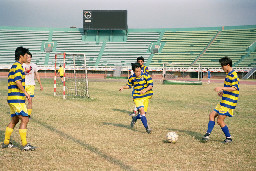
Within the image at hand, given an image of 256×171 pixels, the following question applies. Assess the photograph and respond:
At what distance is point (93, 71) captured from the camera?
56375 millimetres

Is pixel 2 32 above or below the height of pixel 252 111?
above

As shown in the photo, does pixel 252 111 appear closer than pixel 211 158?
No

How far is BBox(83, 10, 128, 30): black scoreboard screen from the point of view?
6200 cm

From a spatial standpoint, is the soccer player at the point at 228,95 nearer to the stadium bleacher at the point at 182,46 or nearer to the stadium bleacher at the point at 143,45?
the stadium bleacher at the point at 143,45

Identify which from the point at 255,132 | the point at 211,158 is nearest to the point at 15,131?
the point at 211,158

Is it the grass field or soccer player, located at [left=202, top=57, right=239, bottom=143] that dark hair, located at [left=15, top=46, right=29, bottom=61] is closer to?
the grass field

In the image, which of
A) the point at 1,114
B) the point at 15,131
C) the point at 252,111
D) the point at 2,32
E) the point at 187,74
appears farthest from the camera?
the point at 2,32

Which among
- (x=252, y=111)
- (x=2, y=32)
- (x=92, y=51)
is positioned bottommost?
(x=252, y=111)

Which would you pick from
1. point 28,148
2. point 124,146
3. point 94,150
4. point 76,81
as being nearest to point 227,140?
point 124,146

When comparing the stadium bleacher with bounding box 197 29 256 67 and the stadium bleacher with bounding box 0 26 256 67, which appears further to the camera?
the stadium bleacher with bounding box 0 26 256 67

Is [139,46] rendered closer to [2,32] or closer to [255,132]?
[2,32]

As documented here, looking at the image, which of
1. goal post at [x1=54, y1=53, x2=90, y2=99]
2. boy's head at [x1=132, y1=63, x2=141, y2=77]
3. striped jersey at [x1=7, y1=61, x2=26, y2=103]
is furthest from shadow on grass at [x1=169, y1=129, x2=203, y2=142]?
goal post at [x1=54, y1=53, x2=90, y2=99]

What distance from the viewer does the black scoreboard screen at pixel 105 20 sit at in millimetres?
62000

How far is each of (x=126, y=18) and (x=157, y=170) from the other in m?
59.0
